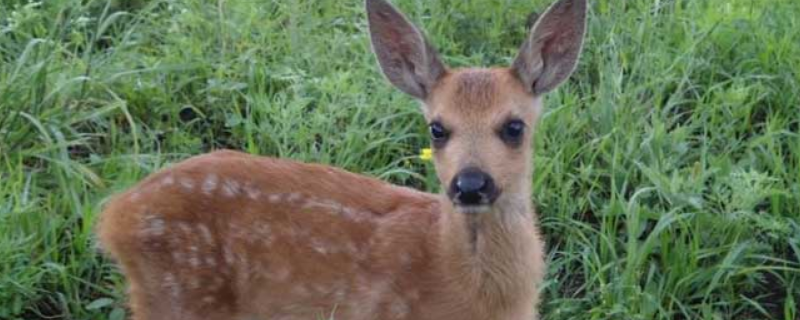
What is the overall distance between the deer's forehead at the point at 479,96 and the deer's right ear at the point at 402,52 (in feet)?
0.29

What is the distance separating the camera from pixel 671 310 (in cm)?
643

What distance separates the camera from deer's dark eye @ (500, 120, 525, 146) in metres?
5.93

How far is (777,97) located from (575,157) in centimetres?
87

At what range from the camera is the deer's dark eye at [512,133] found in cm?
593

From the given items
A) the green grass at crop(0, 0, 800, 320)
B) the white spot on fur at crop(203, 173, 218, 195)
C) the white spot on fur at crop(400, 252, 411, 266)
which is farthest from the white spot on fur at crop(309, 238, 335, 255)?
the green grass at crop(0, 0, 800, 320)

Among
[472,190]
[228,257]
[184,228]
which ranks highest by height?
[472,190]

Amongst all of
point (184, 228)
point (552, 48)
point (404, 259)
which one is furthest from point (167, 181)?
point (552, 48)

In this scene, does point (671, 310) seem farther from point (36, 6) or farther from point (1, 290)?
point (36, 6)

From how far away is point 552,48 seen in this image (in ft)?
20.4

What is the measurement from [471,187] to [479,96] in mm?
410

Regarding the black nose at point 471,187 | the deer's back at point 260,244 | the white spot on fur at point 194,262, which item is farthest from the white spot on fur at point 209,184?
the black nose at point 471,187

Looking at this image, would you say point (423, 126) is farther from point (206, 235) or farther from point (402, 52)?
point (206, 235)

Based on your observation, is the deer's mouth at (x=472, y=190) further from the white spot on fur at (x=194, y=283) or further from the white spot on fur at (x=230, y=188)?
the white spot on fur at (x=194, y=283)

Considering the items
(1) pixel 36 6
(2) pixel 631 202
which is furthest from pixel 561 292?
(1) pixel 36 6
